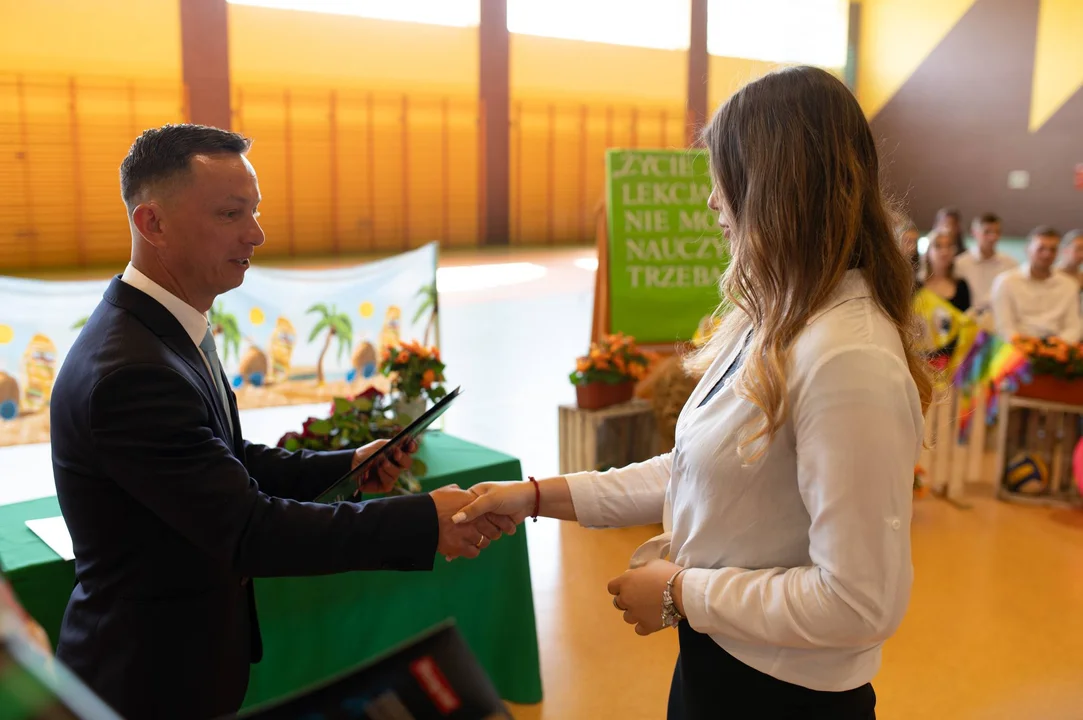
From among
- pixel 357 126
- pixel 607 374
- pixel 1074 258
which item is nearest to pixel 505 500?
pixel 607 374

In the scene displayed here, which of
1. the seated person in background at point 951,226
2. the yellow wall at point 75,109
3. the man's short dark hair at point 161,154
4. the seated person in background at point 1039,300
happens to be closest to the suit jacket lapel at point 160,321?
the man's short dark hair at point 161,154

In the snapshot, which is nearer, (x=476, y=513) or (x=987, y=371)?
(x=476, y=513)

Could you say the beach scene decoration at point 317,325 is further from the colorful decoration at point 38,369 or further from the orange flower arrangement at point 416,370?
the orange flower arrangement at point 416,370

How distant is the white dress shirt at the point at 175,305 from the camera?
1.57 meters

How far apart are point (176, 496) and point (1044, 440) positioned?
5.31 m

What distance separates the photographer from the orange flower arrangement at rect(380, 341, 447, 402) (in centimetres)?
315

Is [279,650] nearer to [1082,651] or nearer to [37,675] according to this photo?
[37,675]

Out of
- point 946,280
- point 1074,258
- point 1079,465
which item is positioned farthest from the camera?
point 1074,258

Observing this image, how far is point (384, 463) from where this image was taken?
206 cm

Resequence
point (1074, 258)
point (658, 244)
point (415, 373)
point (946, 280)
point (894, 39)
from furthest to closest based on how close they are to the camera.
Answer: point (894, 39) → point (1074, 258) → point (946, 280) → point (658, 244) → point (415, 373)

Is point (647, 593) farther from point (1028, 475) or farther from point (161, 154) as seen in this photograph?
point (1028, 475)

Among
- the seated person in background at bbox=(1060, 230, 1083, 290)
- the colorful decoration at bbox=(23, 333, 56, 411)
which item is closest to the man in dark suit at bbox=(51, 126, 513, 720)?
the colorful decoration at bbox=(23, 333, 56, 411)

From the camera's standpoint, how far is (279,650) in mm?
2424

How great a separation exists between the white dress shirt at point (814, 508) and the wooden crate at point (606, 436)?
138 inches
